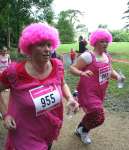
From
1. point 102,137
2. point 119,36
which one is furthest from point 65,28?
point 102,137

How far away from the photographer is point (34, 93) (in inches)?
163

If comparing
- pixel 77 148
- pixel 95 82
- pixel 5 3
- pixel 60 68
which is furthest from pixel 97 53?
pixel 5 3

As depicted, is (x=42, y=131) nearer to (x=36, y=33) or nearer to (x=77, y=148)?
(x=36, y=33)

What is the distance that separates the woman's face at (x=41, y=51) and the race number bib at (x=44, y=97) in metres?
0.27

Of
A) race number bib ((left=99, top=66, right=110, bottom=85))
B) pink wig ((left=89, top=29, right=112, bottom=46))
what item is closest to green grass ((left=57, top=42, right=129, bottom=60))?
pink wig ((left=89, top=29, right=112, bottom=46))

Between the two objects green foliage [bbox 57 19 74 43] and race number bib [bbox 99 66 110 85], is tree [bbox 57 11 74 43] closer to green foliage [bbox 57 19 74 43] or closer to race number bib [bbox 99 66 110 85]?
green foliage [bbox 57 19 74 43]

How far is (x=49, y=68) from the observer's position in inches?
170

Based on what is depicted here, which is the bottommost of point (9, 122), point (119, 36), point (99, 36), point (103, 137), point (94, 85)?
point (119, 36)

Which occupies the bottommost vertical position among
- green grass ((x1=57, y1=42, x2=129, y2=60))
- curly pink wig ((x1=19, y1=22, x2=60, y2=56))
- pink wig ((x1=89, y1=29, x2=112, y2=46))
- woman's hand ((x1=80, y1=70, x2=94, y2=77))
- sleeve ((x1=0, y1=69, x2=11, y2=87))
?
green grass ((x1=57, y1=42, x2=129, y2=60))

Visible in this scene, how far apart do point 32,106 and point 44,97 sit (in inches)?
5.9

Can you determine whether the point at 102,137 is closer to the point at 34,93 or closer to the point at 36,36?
the point at 34,93

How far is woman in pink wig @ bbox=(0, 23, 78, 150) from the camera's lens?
4.13 meters

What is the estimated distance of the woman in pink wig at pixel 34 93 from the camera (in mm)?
4133

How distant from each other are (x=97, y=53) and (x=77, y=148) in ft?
4.95
